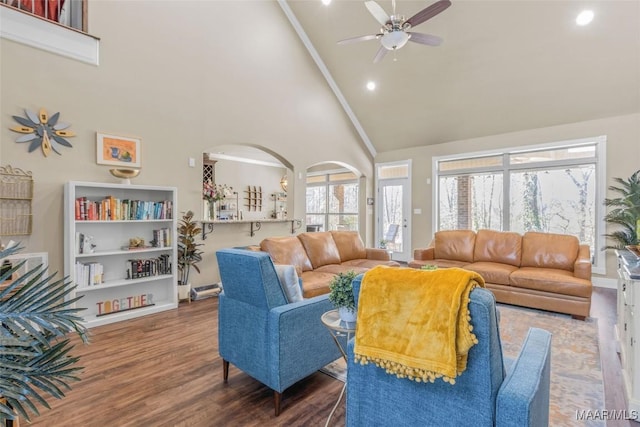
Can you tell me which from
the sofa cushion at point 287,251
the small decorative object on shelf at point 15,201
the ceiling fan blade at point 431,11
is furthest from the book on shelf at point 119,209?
the ceiling fan blade at point 431,11

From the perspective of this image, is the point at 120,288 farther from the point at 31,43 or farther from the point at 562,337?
the point at 562,337

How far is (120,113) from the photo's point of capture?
12.9 feet

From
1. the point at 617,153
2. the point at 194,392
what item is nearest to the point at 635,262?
the point at 194,392

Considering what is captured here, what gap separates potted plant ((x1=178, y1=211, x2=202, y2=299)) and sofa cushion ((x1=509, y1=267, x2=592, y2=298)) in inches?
167

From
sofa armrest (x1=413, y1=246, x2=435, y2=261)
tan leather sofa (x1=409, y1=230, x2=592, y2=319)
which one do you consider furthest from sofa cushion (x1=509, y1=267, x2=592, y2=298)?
sofa armrest (x1=413, y1=246, x2=435, y2=261)

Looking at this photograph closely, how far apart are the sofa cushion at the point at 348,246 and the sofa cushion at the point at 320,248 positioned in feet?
0.41

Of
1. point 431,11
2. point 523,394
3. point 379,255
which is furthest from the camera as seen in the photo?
point 379,255

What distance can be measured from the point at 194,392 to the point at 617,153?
665 cm

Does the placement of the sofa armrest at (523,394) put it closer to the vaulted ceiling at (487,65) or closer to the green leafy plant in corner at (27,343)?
the green leafy plant in corner at (27,343)

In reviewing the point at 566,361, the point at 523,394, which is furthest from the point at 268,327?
the point at 566,361

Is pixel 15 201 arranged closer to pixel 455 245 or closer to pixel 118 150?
pixel 118 150

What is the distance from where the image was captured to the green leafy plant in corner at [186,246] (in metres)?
4.34

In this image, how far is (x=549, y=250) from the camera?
433cm

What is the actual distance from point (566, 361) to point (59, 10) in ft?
20.3
